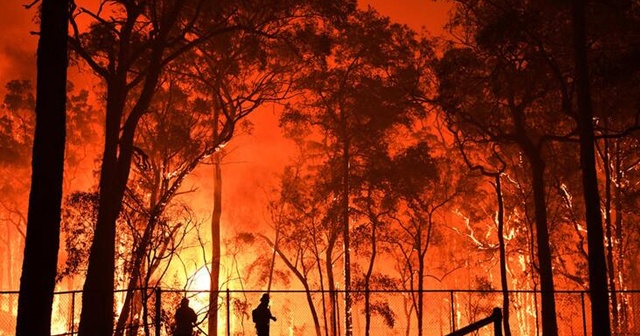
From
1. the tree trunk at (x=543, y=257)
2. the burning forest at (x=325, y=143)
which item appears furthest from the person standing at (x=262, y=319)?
the tree trunk at (x=543, y=257)

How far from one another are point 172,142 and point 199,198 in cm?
3600

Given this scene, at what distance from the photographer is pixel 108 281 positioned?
47.6 feet

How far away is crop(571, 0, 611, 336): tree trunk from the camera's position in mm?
12508

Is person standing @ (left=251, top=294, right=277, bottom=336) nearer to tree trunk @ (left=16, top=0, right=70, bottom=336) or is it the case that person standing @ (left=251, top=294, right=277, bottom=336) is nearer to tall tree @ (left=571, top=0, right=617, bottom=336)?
tree trunk @ (left=16, top=0, right=70, bottom=336)

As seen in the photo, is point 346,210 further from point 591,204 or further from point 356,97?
point 591,204

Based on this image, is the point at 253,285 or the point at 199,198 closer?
the point at 253,285

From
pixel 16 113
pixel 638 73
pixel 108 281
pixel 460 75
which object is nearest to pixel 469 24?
pixel 460 75

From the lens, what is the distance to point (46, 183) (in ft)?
27.5

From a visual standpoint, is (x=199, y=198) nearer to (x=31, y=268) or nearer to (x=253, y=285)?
(x=253, y=285)

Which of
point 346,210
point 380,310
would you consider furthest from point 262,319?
→ point 380,310

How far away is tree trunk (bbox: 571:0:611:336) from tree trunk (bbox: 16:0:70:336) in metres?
9.75

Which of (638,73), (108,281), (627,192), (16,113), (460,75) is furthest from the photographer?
(16,113)

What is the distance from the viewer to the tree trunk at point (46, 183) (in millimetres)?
8047

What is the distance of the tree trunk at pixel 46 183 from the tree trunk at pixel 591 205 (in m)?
9.75
